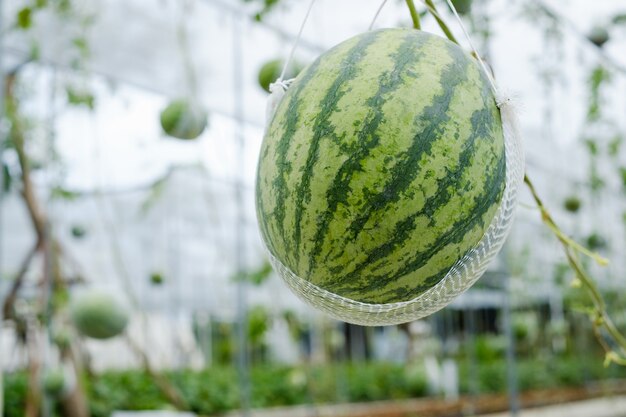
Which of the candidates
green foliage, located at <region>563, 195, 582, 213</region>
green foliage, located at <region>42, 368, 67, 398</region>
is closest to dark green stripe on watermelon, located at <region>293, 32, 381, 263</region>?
green foliage, located at <region>42, 368, 67, 398</region>

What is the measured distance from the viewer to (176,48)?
7.93 metres

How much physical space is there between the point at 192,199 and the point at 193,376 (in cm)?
307

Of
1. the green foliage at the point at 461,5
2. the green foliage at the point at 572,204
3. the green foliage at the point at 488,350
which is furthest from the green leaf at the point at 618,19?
the green foliage at the point at 488,350

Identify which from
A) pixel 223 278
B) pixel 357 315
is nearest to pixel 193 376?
pixel 223 278

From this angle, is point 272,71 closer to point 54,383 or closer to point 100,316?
point 100,316

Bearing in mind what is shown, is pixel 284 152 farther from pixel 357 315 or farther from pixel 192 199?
pixel 192 199

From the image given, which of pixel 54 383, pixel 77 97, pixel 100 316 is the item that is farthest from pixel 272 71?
pixel 77 97

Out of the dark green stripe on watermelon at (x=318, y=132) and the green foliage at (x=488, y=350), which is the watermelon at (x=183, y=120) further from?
the green foliage at (x=488, y=350)

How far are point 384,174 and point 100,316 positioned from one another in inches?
125

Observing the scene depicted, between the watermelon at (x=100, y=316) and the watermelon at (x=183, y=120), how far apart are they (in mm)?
1566

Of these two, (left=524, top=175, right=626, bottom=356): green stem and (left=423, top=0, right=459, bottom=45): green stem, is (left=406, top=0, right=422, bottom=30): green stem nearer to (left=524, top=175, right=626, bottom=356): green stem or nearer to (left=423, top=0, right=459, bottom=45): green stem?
(left=423, top=0, right=459, bottom=45): green stem

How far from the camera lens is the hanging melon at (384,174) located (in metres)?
0.81

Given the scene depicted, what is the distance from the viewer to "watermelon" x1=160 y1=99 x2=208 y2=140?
7.56 ft

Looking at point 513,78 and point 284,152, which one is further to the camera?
point 513,78
